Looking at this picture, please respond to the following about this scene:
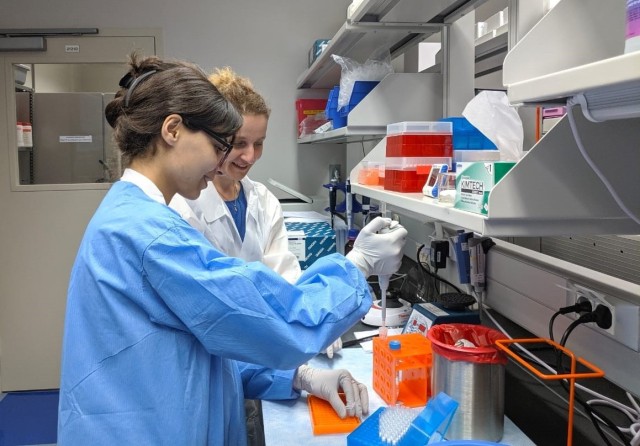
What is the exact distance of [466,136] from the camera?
140 centimetres

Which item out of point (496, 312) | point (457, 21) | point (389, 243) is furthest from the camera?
point (457, 21)

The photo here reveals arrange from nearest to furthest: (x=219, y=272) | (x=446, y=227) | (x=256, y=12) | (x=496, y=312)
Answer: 1. (x=219, y=272)
2. (x=496, y=312)
3. (x=446, y=227)
4. (x=256, y=12)

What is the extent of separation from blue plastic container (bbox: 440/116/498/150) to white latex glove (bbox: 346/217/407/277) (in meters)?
0.29

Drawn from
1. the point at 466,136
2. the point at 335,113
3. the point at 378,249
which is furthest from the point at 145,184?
the point at 335,113

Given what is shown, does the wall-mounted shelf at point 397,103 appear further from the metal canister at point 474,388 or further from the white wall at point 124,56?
the white wall at point 124,56

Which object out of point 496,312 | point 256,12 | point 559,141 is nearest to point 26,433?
point 496,312

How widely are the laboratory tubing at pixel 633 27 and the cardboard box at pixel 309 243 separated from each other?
2.12m

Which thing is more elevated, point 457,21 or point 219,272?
point 457,21

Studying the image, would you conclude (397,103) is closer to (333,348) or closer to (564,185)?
(333,348)

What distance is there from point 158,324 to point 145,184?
287 millimetres

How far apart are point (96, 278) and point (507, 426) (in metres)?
0.91

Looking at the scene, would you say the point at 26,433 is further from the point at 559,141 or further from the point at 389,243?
the point at 559,141

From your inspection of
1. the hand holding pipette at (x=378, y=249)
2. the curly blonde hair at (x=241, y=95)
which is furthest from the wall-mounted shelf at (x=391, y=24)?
the hand holding pipette at (x=378, y=249)

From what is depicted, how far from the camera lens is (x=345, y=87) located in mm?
2018
